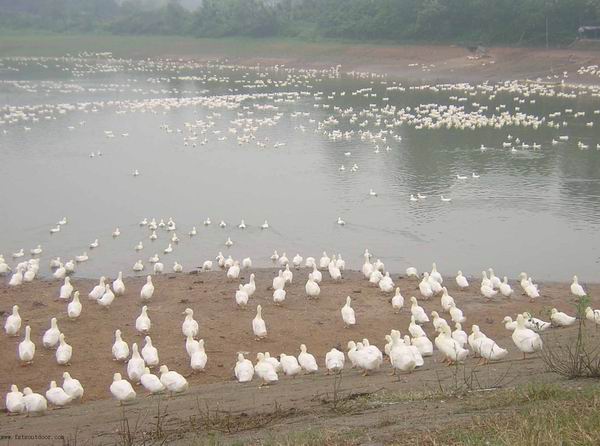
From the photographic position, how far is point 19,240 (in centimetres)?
2344

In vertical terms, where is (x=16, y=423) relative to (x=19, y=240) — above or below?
above

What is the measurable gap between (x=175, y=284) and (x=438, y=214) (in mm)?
10311

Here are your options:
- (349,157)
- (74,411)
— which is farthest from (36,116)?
(74,411)

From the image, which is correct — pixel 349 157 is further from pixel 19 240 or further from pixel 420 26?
pixel 420 26

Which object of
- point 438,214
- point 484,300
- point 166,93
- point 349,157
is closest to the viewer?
point 484,300

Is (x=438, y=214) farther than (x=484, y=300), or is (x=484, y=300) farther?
(x=438, y=214)

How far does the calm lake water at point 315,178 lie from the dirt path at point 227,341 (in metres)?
2.82

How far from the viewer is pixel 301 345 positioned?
44.7ft

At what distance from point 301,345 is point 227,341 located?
6.36ft

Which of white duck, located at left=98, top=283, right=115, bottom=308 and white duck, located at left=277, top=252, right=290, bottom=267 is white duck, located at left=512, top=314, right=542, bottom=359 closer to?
white duck, located at left=98, top=283, right=115, bottom=308

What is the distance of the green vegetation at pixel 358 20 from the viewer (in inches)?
2975

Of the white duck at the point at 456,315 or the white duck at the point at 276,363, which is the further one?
the white duck at the point at 456,315

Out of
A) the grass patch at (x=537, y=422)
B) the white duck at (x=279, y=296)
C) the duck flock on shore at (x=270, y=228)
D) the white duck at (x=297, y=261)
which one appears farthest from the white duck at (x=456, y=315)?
the grass patch at (x=537, y=422)

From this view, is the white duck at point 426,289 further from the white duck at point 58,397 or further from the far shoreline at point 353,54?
the far shoreline at point 353,54
